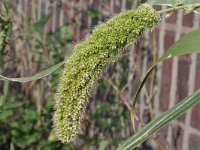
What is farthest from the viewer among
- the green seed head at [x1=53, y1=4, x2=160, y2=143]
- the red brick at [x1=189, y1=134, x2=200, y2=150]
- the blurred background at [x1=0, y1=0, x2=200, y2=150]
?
the blurred background at [x1=0, y1=0, x2=200, y2=150]

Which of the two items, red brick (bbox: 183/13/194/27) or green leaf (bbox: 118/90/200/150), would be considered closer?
green leaf (bbox: 118/90/200/150)

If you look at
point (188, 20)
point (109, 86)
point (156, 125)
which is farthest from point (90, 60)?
point (109, 86)

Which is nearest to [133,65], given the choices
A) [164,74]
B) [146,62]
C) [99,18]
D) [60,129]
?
[146,62]

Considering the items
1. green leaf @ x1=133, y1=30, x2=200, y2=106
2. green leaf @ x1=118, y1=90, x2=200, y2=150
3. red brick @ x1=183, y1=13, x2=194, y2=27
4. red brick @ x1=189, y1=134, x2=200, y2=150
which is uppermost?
green leaf @ x1=133, y1=30, x2=200, y2=106

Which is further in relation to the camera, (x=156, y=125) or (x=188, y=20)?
(x=188, y=20)

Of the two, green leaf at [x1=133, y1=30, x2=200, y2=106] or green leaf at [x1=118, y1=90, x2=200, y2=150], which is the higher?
green leaf at [x1=133, y1=30, x2=200, y2=106]

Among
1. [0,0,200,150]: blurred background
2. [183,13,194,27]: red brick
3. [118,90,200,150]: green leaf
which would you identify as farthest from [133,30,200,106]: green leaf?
[183,13,194,27]: red brick

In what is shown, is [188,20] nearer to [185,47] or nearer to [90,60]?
[185,47]

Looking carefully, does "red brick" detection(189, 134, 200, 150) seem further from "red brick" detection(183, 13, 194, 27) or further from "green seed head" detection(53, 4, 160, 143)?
"green seed head" detection(53, 4, 160, 143)
